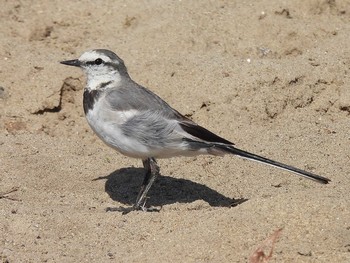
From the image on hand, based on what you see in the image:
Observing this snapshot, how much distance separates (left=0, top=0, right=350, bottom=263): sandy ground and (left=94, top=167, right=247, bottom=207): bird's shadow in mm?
17

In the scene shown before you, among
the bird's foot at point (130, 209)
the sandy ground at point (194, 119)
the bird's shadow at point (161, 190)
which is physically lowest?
the bird's shadow at point (161, 190)

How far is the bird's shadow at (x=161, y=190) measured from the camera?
24.6 feet

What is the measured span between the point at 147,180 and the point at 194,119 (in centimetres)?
109

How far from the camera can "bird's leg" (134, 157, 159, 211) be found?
24.0 feet

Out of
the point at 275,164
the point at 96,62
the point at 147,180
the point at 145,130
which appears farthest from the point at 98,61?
the point at 275,164

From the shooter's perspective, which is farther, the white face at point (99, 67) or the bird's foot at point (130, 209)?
the white face at point (99, 67)

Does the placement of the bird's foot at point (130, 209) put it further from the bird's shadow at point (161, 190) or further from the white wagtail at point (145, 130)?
the bird's shadow at point (161, 190)

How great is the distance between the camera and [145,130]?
7.23 m

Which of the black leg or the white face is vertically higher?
the white face

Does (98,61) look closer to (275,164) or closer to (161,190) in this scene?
(161,190)

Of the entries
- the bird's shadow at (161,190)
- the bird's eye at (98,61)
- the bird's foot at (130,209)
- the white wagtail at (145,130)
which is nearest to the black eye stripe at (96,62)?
the bird's eye at (98,61)

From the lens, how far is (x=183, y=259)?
5762 mm

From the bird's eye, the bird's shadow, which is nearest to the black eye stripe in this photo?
the bird's eye

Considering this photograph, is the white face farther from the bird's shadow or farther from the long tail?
the long tail
